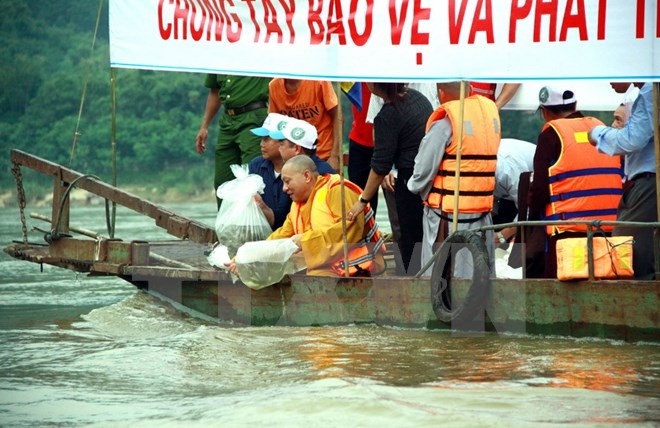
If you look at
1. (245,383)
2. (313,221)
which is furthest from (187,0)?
(245,383)

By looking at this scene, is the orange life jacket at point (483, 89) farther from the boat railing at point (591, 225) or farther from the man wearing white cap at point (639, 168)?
the boat railing at point (591, 225)

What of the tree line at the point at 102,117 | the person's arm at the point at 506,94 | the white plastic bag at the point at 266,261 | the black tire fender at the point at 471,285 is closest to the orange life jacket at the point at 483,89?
the person's arm at the point at 506,94

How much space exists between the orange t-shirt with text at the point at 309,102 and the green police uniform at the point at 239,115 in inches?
16.3

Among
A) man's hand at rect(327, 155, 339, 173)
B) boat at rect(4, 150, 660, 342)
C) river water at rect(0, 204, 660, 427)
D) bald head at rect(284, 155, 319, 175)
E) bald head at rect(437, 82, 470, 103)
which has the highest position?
bald head at rect(437, 82, 470, 103)

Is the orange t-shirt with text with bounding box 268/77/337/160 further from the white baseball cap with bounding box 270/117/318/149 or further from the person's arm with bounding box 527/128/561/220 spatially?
the person's arm with bounding box 527/128/561/220

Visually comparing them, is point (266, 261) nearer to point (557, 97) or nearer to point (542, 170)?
point (542, 170)

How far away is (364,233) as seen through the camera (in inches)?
303

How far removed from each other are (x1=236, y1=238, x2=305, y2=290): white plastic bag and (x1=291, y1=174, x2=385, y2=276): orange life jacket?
21cm

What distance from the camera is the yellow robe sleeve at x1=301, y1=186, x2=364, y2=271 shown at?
756cm

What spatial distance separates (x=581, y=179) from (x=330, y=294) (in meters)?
1.75

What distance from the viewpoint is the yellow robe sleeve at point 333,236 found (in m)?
7.56

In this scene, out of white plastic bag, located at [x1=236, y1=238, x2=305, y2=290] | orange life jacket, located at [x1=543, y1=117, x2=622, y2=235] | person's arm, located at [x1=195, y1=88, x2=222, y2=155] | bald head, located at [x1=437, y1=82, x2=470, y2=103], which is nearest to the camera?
orange life jacket, located at [x1=543, y1=117, x2=622, y2=235]

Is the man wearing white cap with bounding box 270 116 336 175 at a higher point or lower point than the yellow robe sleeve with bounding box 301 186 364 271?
higher

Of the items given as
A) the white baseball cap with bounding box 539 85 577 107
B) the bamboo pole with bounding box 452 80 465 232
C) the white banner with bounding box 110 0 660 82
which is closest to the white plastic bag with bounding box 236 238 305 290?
the white banner with bounding box 110 0 660 82
